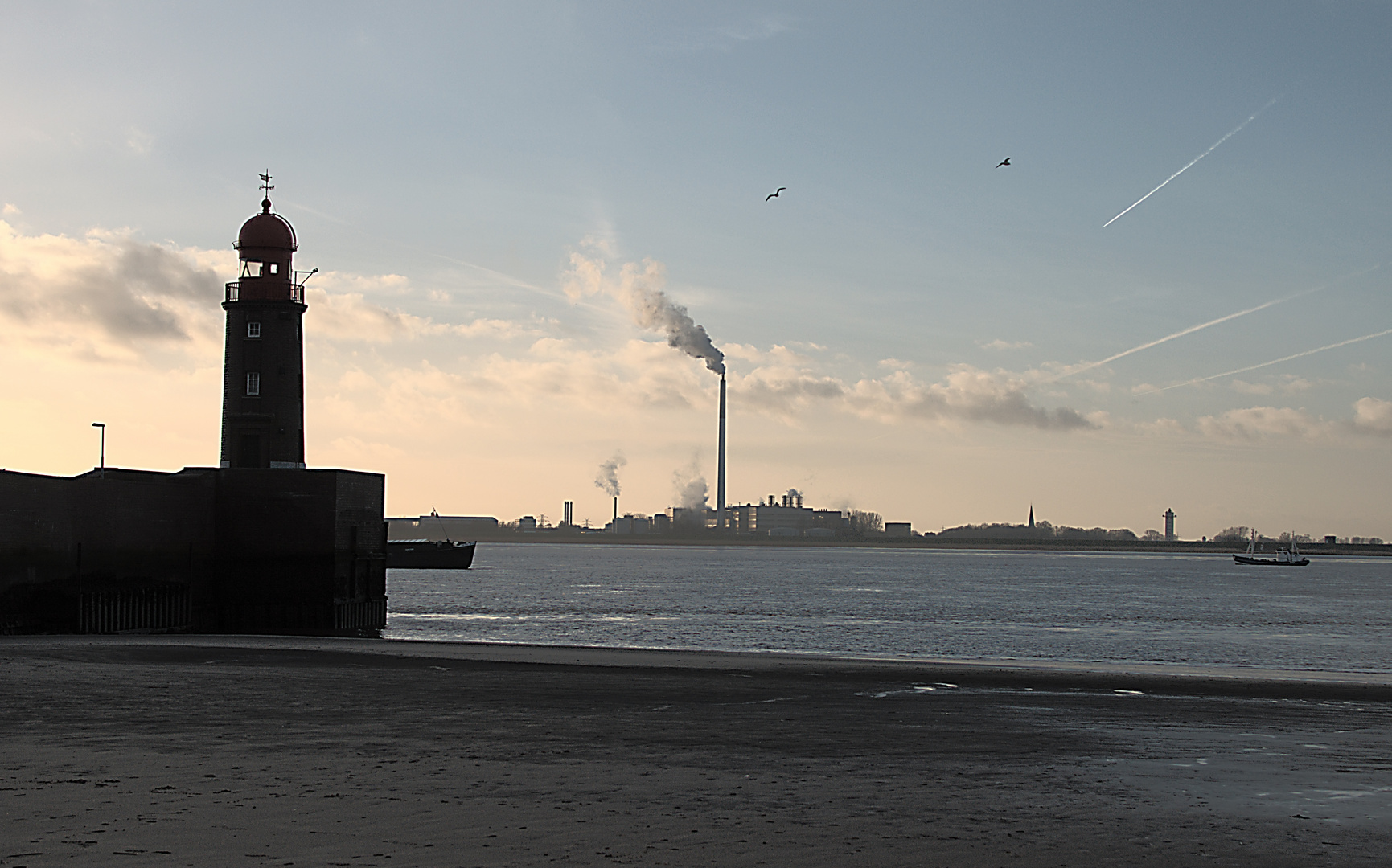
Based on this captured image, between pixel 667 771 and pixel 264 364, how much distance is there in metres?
46.0

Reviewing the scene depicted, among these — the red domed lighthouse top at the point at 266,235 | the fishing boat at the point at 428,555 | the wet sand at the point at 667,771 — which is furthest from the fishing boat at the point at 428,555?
the wet sand at the point at 667,771

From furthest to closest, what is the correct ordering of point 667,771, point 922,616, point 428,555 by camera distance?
point 428,555
point 922,616
point 667,771

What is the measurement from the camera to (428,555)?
5896 inches

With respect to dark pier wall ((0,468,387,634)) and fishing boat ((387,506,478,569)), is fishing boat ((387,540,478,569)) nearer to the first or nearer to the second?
fishing boat ((387,506,478,569))

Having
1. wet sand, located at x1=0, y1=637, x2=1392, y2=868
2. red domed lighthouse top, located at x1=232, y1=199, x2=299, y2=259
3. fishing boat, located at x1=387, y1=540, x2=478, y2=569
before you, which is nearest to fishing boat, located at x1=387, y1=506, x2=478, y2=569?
fishing boat, located at x1=387, y1=540, x2=478, y2=569

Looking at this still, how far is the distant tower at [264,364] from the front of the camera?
54812 millimetres

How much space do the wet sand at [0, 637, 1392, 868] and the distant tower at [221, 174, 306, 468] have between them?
30.2 metres

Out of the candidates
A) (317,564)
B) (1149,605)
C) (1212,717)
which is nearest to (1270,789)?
(1212,717)

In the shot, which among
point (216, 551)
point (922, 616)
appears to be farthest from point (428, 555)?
point (216, 551)

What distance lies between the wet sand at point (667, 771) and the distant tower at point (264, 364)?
30.2 m

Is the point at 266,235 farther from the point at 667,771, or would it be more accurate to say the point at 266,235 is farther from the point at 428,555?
the point at 428,555

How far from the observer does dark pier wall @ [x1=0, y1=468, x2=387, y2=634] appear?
42250 mm

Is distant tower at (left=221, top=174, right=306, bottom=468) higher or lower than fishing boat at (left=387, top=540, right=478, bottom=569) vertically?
higher

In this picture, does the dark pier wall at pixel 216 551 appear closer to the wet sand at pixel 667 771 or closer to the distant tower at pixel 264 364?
the distant tower at pixel 264 364
